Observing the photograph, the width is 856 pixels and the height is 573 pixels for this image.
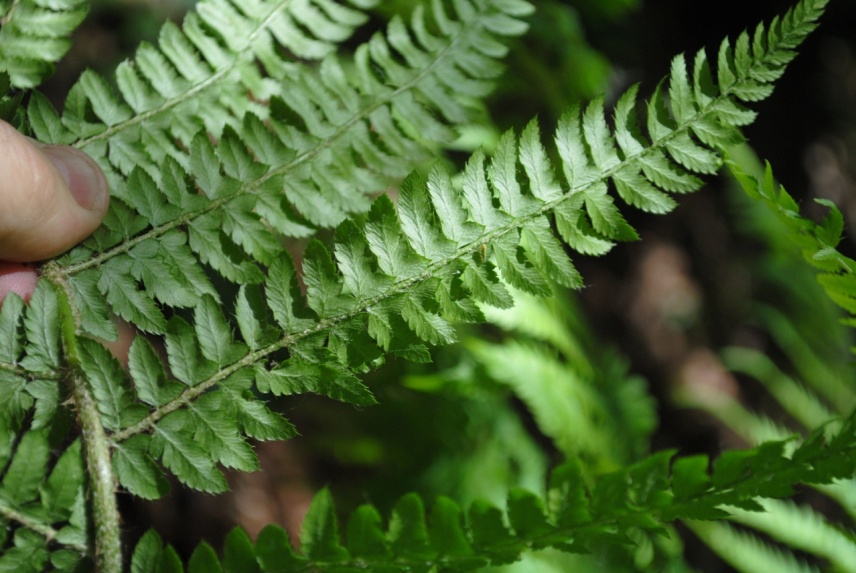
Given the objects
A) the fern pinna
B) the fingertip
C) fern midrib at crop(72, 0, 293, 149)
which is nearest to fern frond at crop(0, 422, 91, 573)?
the fern pinna

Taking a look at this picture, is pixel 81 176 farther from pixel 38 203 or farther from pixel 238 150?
pixel 238 150

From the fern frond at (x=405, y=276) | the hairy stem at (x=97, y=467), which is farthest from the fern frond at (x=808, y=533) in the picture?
the hairy stem at (x=97, y=467)

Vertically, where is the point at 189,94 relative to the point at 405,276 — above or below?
above

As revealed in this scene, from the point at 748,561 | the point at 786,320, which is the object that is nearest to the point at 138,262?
the point at 748,561

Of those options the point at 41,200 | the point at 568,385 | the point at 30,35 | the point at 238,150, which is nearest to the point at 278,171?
the point at 238,150

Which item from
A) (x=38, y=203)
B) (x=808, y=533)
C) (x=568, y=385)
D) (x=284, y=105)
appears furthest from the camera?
(x=568, y=385)

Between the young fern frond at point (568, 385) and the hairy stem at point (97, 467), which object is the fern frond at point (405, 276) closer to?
A: the hairy stem at point (97, 467)

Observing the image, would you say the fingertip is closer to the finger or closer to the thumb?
the thumb
